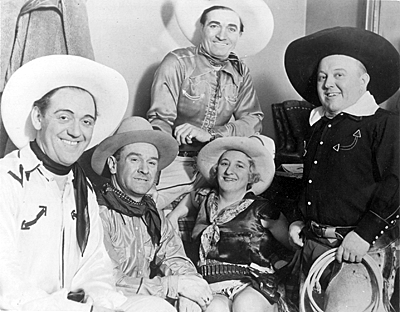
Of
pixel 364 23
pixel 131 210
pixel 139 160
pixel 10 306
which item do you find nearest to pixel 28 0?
pixel 139 160

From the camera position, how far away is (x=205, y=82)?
2027mm

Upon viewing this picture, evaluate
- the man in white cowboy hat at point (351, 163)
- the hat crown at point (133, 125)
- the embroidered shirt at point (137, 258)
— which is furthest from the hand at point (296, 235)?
the hat crown at point (133, 125)

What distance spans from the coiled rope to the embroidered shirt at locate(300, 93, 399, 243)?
Answer: 96mm

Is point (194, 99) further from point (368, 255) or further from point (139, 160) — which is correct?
point (368, 255)

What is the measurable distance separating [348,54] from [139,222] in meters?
0.89

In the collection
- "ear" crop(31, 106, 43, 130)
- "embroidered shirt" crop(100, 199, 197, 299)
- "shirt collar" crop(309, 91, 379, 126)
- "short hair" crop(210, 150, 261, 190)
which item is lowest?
"embroidered shirt" crop(100, 199, 197, 299)

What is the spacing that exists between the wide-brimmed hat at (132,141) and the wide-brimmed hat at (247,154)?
4.8 inches

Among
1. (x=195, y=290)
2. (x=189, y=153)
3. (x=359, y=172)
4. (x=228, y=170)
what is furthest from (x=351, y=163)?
(x=195, y=290)

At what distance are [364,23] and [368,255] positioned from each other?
2.64ft

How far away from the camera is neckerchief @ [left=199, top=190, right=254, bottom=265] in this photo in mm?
1982

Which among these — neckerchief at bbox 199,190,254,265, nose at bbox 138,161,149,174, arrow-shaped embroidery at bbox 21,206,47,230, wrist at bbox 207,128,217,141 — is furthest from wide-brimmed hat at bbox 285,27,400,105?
arrow-shaped embroidery at bbox 21,206,47,230

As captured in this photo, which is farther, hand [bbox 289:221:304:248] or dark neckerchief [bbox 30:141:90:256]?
hand [bbox 289:221:304:248]

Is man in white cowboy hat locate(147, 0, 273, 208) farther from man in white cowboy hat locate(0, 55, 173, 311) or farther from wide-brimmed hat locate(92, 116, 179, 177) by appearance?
man in white cowboy hat locate(0, 55, 173, 311)

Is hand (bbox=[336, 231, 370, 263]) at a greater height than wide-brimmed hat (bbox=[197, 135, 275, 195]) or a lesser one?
lesser
